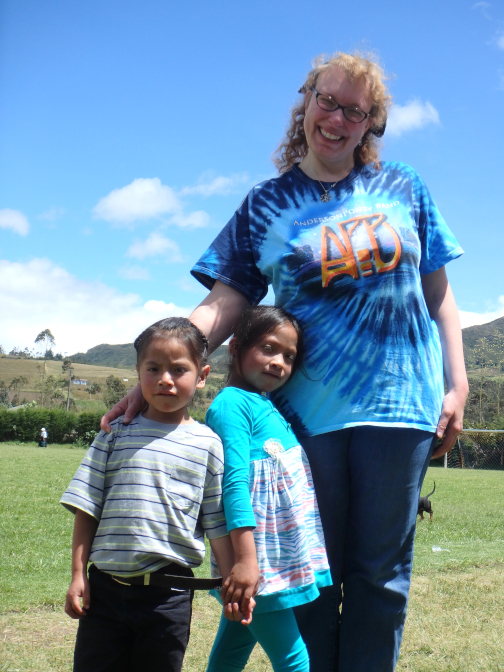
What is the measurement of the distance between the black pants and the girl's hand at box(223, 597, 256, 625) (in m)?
0.18

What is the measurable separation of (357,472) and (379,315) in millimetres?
468

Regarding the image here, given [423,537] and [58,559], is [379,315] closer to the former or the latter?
[58,559]

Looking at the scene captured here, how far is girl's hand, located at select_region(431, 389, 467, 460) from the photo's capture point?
174 centimetres

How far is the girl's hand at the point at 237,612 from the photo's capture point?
1.51 m

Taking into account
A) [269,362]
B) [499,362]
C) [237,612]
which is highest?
[499,362]

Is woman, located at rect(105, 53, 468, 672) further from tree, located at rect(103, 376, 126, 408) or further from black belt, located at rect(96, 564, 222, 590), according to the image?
tree, located at rect(103, 376, 126, 408)

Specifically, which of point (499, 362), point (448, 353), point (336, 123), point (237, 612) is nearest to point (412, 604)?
point (448, 353)

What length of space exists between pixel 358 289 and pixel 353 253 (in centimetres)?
11

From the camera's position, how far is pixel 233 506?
5.20 feet

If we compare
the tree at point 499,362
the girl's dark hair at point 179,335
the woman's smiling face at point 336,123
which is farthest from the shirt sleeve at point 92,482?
the tree at point 499,362

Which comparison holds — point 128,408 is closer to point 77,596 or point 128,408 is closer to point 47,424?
point 77,596

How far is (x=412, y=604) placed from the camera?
352 centimetres

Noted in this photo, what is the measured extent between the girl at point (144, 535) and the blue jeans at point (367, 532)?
14.1 inches

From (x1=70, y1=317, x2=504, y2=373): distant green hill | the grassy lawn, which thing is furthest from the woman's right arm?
(x1=70, y1=317, x2=504, y2=373): distant green hill
